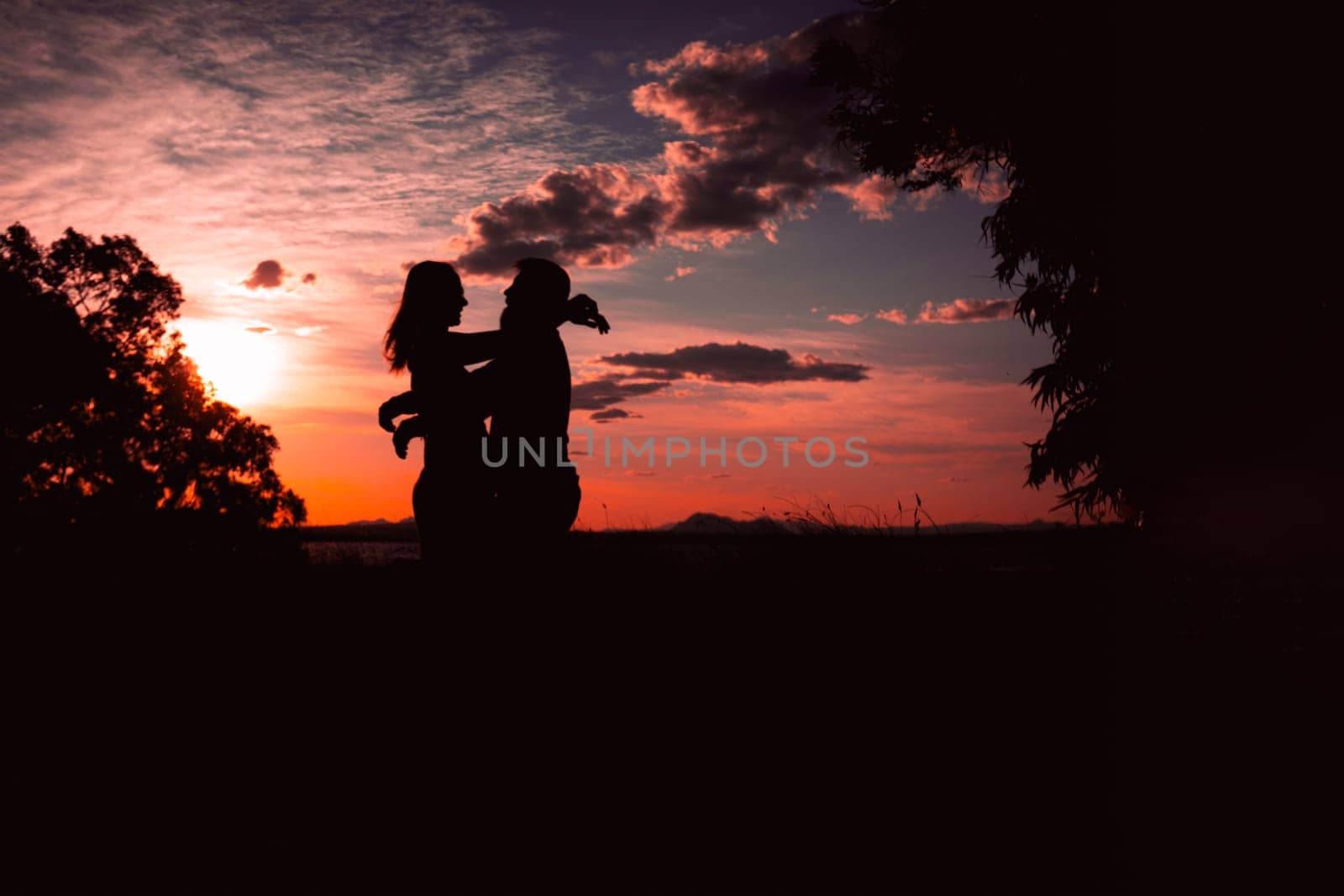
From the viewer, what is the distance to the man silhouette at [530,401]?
20.9 ft

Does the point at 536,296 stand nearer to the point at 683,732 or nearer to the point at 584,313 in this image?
the point at 584,313

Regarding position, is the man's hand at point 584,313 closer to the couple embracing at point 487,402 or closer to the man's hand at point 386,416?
the couple embracing at point 487,402

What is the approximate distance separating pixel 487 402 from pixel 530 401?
34cm

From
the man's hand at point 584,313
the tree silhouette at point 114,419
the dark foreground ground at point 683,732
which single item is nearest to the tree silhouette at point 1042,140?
the dark foreground ground at point 683,732

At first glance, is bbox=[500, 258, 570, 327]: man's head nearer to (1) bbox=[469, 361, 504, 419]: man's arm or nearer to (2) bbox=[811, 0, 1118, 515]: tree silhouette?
(1) bbox=[469, 361, 504, 419]: man's arm

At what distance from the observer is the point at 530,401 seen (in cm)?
638

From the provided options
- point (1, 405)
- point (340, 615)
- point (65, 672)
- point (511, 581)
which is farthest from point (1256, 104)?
point (1, 405)

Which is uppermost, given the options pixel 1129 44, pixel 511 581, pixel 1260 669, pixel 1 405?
pixel 1129 44

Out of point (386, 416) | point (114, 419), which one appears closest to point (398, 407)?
point (386, 416)

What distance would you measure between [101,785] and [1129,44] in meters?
16.1

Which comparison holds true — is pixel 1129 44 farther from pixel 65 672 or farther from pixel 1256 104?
pixel 65 672

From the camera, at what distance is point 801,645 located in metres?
6.21

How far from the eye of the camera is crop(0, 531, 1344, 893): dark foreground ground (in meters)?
3.89

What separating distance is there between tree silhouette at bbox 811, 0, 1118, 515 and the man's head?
37.1 feet
